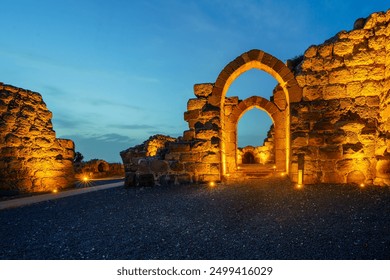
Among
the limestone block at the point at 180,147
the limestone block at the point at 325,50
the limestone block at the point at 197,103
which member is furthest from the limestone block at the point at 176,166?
the limestone block at the point at 325,50

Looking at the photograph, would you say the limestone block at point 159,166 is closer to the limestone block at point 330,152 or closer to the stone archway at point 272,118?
the limestone block at point 330,152

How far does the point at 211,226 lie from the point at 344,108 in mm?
3813

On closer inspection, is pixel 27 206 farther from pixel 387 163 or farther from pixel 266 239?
pixel 387 163

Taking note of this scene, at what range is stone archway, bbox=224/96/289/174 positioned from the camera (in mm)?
9906

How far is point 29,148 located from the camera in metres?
5.60

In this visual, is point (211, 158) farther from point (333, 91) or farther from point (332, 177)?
point (333, 91)

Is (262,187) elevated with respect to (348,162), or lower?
lower

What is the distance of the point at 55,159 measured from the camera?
19.9 feet

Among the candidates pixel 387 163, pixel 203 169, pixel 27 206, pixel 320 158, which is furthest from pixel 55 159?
pixel 387 163

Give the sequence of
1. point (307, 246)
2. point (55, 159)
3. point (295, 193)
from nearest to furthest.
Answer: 1. point (307, 246)
2. point (295, 193)
3. point (55, 159)

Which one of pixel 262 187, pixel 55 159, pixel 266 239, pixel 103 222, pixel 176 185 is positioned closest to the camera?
pixel 266 239

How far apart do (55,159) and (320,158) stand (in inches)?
256

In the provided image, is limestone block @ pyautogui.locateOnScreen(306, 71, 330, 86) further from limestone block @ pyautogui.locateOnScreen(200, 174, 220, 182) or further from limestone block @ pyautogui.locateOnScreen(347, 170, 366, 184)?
limestone block @ pyautogui.locateOnScreen(200, 174, 220, 182)

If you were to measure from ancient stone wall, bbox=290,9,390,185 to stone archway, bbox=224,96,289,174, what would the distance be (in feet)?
17.4
